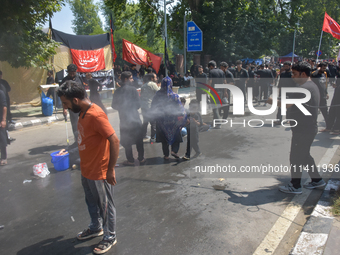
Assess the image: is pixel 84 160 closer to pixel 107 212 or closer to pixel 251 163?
pixel 107 212

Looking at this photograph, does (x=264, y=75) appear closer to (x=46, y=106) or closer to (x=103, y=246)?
(x=46, y=106)

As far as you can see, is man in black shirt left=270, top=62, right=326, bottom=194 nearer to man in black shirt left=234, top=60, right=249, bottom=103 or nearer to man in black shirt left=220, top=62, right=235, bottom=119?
man in black shirt left=220, top=62, right=235, bottom=119

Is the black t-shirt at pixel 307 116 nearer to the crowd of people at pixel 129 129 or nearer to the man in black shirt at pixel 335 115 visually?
the crowd of people at pixel 129 129

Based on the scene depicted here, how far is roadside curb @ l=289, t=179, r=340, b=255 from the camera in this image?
2.80 meters

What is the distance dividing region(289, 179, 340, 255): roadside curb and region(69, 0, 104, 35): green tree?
5490cm

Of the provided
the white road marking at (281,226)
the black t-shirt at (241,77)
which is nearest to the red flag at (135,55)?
the black t-shirt at (241,77)

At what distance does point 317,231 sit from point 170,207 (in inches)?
68.8

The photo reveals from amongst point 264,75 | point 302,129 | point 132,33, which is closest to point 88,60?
point 264,75

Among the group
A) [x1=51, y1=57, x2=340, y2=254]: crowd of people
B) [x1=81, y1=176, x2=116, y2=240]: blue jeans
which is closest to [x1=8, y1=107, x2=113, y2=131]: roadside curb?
[x1=51, y1=57, x2=340, y2=254]: crowd of people

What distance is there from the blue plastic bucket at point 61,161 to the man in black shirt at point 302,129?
3737mm

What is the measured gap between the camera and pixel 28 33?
30.6 ft

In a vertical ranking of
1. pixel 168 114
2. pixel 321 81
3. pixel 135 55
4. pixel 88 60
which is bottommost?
pixel 168 114

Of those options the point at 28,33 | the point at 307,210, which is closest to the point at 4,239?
the point at 307,210

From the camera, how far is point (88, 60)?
12344 millimetres
